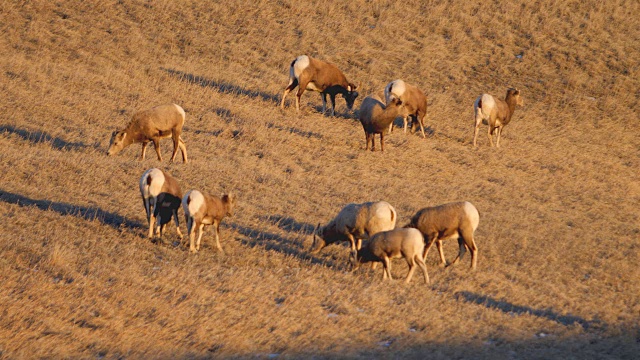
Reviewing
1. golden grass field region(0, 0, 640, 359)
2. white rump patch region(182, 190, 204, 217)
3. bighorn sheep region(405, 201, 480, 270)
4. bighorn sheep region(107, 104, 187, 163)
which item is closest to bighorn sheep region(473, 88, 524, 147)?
golden grass field region(0, 0, 640, 359)

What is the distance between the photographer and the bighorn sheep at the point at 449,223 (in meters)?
12.9

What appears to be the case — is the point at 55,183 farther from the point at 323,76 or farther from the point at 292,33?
the point at 292,33

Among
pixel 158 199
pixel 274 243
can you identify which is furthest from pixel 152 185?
pixel 274 243

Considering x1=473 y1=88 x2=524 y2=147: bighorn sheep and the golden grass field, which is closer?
the golden grass field

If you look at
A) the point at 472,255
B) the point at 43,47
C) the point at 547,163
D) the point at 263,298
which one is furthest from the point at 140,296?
the point at 43,47

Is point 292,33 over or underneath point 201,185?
over

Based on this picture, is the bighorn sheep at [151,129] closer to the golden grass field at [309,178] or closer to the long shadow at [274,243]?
the golden grass field at [309,178]

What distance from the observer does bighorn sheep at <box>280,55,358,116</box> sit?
24.2m

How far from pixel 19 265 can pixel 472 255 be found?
7067 mm

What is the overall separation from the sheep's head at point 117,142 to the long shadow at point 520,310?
949 centimetres

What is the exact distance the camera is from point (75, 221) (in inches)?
517

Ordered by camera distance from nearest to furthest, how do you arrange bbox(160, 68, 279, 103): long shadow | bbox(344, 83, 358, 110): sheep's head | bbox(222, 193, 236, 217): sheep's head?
bbox(222, 193, 236, 217): sheep's head
bbox(344, 83, 358, 110): sheep's head
bbox(160, 68, 279, 103): long shadow

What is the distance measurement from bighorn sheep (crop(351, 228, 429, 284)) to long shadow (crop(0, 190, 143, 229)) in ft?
14.1

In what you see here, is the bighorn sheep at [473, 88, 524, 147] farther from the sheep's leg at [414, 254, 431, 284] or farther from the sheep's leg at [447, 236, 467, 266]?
the sheep's leg at [414, 254, 431, 284]
